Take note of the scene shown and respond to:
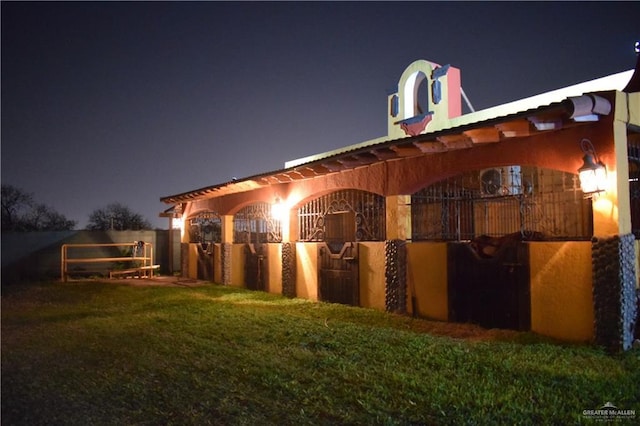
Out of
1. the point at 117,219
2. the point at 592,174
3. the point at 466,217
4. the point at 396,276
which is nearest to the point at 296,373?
the point at 396,276

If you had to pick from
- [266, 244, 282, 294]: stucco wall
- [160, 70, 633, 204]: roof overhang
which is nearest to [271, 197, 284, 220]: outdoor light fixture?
[160, 70, 633, 204]: roof overhang

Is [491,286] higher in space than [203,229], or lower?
lower

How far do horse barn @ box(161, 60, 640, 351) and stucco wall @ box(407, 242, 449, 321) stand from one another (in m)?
0.03

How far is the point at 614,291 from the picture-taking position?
6773 millimetres

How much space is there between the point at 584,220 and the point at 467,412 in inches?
299

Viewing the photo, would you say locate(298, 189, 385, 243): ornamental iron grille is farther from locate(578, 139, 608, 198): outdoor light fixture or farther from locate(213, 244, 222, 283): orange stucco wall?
locate(578, 139, 608, 198): outdoor light fixture

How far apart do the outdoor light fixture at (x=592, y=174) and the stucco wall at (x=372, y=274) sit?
467 cm

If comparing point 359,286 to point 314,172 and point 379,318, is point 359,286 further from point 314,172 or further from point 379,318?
point 314,172

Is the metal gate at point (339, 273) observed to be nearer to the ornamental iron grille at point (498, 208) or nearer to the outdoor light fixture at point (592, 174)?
the ornamental iron grille at point (498, 208)

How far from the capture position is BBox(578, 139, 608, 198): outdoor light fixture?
22.4ft

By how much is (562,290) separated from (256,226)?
1114 cm

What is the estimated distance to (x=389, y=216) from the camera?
414 inches

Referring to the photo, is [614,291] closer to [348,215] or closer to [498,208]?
[498,208]

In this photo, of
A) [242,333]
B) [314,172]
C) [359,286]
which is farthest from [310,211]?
[242,333]
